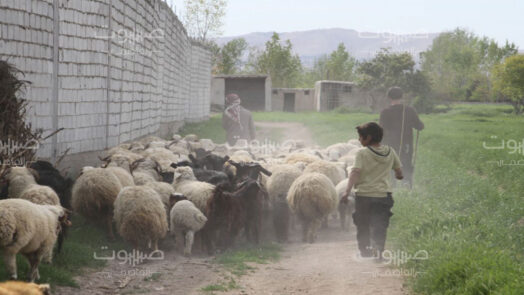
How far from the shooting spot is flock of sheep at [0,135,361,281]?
524 cm

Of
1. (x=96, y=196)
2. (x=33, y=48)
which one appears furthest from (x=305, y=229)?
(x=33, y=48)

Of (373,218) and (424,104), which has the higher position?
(424,104)

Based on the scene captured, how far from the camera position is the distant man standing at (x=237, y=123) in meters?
13.5

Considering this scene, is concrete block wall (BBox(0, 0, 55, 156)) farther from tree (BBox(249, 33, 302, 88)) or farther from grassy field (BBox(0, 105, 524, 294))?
tree (BBox(249, 33, 302, 88))

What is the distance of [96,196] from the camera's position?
745cm

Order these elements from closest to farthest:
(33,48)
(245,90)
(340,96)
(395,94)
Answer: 1. (33,48)
2. (395,94)
3. (245,90)
4. (340,96)

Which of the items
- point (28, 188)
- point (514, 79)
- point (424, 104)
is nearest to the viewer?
point (28, 188)

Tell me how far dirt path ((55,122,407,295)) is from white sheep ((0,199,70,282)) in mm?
424

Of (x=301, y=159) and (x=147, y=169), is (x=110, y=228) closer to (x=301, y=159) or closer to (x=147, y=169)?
(x=147, y=169)

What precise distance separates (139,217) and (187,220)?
0.65 meters

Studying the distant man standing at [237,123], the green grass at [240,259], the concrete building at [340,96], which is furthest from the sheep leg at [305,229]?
the concrete building at [340,96]

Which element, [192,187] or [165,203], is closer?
[165,203]

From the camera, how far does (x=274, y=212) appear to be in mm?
8750

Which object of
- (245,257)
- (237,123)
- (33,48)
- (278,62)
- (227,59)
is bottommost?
(245,257)
